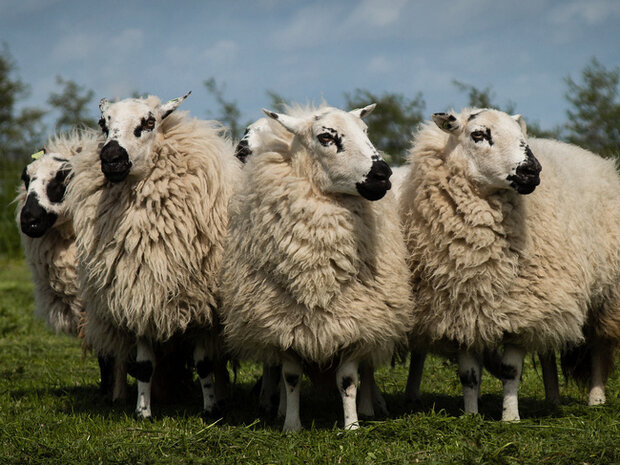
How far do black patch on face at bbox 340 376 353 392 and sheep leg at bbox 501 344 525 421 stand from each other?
1071mm

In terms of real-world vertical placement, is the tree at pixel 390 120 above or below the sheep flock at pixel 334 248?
above

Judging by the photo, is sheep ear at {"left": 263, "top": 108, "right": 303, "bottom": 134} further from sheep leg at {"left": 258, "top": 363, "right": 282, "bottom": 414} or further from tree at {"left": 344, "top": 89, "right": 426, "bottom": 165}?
tree at {"left": 344, "top": 89, "right": 426, "bottom": 165}

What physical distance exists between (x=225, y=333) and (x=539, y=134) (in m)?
15.4

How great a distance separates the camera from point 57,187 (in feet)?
19.4

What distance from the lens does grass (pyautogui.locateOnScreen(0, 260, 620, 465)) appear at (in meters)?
3.80

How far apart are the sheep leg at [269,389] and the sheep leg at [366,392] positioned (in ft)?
2.46

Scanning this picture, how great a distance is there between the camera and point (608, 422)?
4465 millimetres

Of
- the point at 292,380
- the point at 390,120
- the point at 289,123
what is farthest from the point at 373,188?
the point at 390,120

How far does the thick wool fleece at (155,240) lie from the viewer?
4.95 m

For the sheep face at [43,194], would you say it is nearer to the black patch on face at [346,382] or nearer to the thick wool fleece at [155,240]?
the thick wool fleece at [155,240]

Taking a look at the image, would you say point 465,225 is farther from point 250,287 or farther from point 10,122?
point 10,122

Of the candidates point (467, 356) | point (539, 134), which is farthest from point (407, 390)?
point (539, 134)

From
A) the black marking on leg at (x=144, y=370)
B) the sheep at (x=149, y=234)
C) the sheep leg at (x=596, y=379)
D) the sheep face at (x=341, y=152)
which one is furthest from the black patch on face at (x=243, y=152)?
the sheep leg at (x=596, y=379)

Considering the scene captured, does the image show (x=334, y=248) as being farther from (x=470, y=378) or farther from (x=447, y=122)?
(x=470, y=378)
